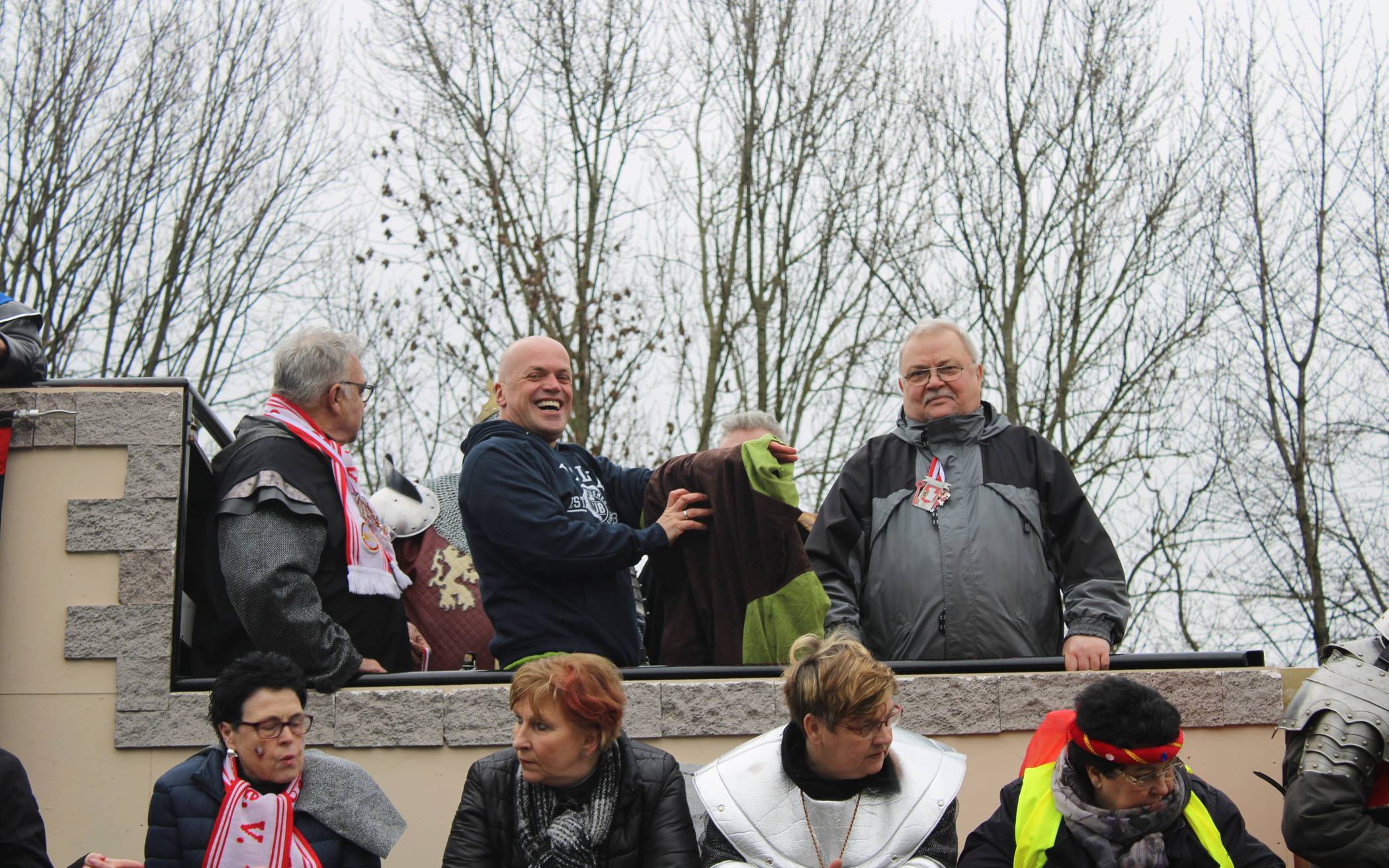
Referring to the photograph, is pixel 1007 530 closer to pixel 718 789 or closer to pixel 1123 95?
pixel 718 789

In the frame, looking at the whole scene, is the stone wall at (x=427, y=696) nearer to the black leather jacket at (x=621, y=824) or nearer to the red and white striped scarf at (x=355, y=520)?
the red and white striped scarf at (x=355, y=520)

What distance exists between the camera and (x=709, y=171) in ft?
52.1

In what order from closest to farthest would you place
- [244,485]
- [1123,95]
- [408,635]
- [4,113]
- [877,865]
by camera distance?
[877,865] < [244,485] < [408,635] < [4,113] < [1123,95]

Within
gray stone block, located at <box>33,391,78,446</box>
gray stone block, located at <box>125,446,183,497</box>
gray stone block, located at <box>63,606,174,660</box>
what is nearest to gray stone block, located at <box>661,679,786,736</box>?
gray stone block, located at <box>63,606,174,660</box>

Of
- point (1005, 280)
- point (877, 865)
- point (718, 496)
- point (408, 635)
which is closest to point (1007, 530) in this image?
point (718, 496)

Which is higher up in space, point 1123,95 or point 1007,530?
point 1123,95

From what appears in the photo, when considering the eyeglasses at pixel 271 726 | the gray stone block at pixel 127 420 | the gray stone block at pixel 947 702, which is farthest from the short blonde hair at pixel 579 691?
the gray stone block at pixel 127 420

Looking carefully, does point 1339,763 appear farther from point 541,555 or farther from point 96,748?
point 96,748

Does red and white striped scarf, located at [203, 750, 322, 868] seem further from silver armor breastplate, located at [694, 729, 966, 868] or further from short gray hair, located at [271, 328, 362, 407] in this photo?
short gray hair, located at [271, 328, 362, 407]

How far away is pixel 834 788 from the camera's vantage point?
367 cm

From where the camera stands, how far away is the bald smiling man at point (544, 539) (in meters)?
4.57

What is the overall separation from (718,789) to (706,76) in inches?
509

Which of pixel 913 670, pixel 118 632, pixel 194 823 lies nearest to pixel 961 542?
pixel 913 670

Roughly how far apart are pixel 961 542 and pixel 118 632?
9.23 feet
